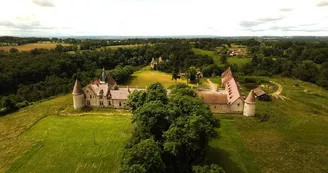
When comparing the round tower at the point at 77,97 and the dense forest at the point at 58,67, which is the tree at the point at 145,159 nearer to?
the round tower at the point at 77,97

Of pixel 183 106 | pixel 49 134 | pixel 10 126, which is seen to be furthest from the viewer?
pixel 10 126

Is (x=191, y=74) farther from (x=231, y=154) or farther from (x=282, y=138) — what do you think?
(x=231, y=154)

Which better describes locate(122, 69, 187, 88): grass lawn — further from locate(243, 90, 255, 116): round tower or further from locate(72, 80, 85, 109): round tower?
locate(243, 90, 255, 116): round tower

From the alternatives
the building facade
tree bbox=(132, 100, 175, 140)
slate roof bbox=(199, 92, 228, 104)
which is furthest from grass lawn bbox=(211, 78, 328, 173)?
the building facade

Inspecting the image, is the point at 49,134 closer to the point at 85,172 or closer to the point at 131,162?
the point at 85,172

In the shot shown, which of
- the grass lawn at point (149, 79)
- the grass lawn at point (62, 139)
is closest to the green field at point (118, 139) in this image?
the grass lawn at point (62, 139)

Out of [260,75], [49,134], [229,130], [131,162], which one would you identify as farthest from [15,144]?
[260,75]

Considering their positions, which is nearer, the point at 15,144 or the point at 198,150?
the point at 198,150

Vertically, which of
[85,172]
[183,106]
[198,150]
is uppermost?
[183,106]
